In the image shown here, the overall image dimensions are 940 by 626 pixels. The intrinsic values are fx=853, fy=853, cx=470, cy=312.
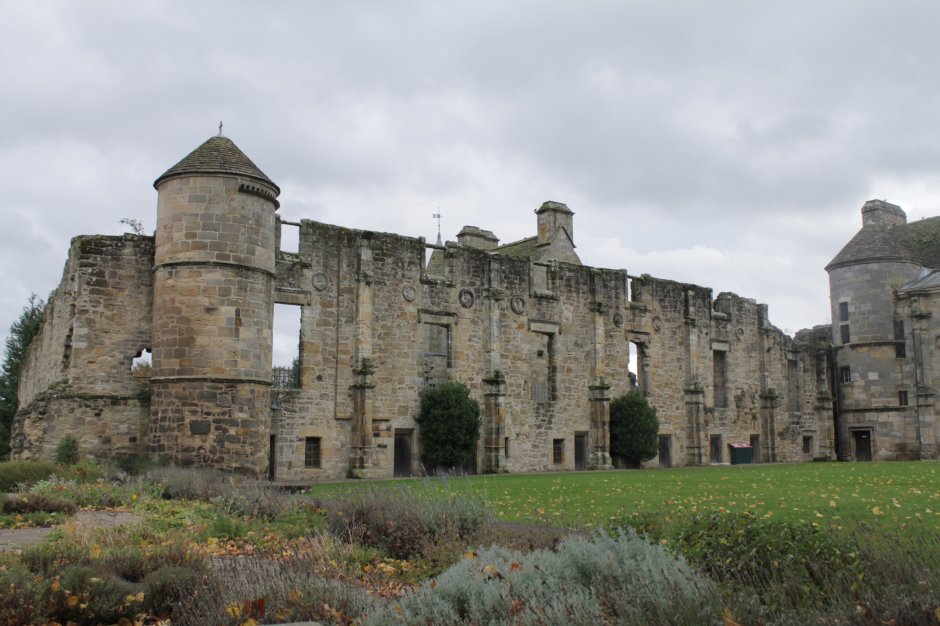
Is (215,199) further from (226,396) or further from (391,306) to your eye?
(391,306)

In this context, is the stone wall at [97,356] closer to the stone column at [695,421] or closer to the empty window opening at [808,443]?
the stone column at [695,421]

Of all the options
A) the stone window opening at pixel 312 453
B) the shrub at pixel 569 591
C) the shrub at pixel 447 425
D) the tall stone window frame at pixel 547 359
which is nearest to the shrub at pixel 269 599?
the shrub at pixel 569 591

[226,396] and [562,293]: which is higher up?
[562,293]

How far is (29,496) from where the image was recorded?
1302cm

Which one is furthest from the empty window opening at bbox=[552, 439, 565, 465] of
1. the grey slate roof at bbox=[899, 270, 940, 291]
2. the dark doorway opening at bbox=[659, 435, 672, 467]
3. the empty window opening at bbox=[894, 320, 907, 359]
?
the grey slate roof at bbox=[899, 270, 940, 291]

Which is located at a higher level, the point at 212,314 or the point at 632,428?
the point at 212,314

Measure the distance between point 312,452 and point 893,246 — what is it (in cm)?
2843

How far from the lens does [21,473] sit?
1576 centimetres

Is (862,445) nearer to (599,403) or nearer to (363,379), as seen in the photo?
(599,403)

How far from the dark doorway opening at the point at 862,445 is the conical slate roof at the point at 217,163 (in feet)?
98.9

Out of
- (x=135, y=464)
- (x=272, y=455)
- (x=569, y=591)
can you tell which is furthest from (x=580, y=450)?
(x=569, y=591)

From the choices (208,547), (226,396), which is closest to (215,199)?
(226,396)

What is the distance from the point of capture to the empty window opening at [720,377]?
35719 millimetres

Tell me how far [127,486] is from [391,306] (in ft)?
38.1
